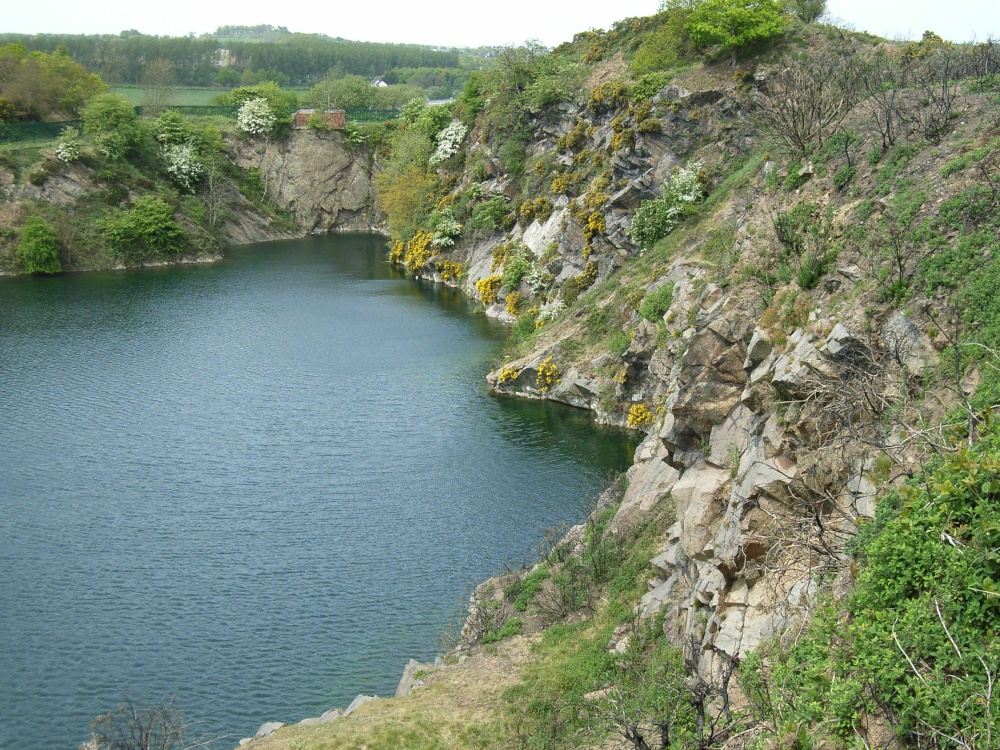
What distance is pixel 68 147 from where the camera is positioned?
286 feet

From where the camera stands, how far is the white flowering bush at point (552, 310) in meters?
56.4

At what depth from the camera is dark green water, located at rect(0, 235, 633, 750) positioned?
86.4ft

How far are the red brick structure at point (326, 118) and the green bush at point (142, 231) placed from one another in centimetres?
2867

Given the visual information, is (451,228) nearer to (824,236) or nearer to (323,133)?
(323,133)

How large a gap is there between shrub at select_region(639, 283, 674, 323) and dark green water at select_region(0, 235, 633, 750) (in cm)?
604

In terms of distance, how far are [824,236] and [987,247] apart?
5.27m

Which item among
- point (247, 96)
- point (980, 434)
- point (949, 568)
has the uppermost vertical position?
point (247, 96)

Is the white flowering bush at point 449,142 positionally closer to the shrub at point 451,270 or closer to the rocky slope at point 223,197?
the shrub at point 451,270

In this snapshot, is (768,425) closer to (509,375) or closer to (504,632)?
(504,632)

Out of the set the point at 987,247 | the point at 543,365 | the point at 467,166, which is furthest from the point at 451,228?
the point at 987,247

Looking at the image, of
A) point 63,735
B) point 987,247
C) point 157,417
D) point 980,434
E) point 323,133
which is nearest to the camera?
point 980,434

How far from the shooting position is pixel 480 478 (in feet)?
127

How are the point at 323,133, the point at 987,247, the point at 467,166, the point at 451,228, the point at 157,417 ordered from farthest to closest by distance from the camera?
1. the point at 323,133
2. the point at 467,166
3. the point at 451,228
4. the point at 157,417
5. the point at 987,247

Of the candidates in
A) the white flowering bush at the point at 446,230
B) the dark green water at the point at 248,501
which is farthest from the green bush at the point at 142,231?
the white flowering bush at the point at 446,230
